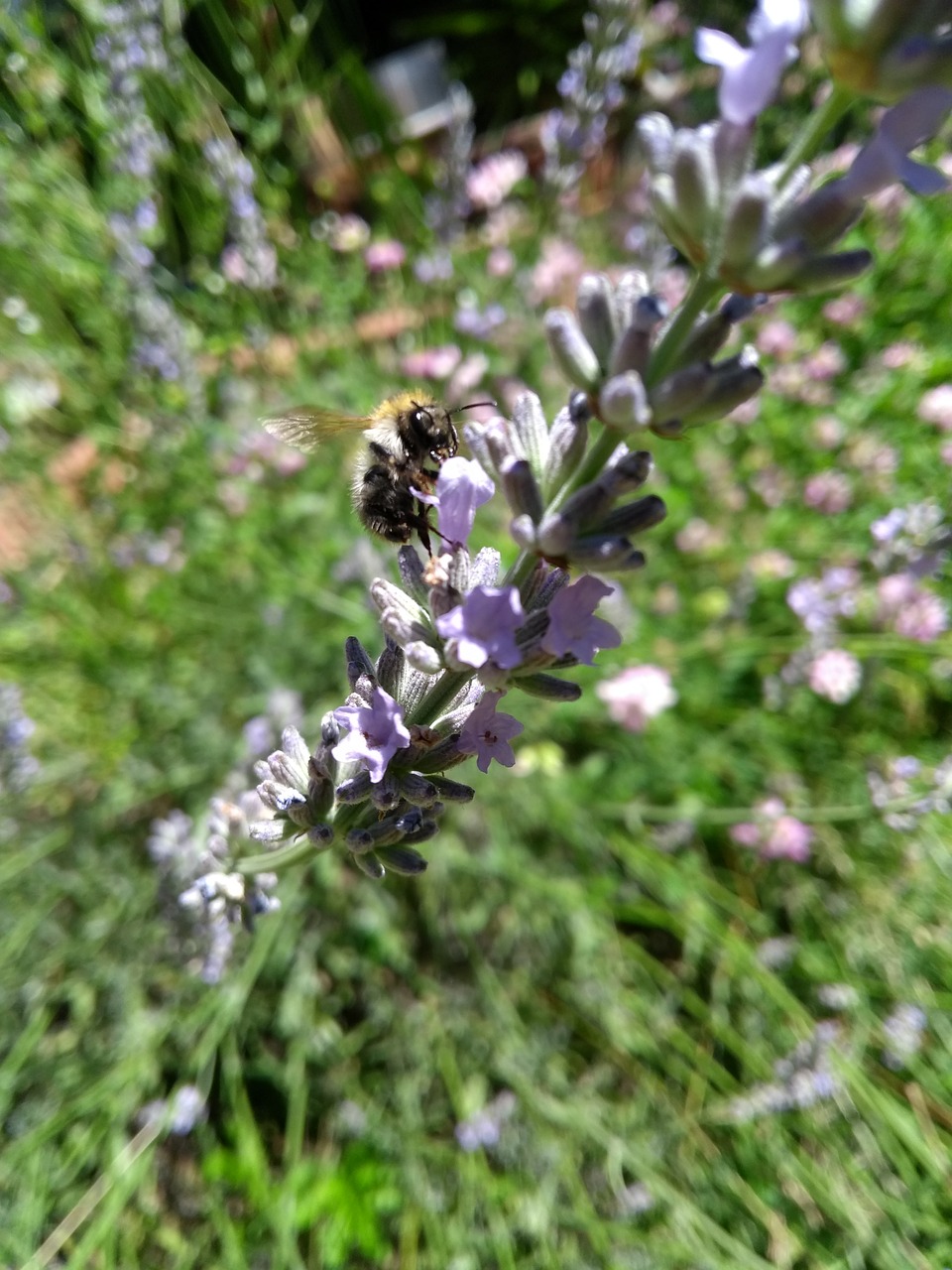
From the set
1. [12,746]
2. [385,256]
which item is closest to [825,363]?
[385,256]

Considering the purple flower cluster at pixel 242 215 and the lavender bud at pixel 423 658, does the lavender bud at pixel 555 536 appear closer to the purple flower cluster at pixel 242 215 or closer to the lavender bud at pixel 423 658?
the lavender bud at pixel 423 658

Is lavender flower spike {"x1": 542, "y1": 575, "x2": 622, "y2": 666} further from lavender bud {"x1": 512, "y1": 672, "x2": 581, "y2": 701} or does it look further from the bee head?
the bee head

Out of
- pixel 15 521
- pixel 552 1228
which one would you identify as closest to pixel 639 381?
pixel 552 1228

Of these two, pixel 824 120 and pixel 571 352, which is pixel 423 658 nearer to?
pixel 571 352

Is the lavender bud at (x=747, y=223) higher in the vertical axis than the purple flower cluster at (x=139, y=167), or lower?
lower

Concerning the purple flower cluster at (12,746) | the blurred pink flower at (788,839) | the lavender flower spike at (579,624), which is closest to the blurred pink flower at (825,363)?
the blurred pink flower at (788,839)

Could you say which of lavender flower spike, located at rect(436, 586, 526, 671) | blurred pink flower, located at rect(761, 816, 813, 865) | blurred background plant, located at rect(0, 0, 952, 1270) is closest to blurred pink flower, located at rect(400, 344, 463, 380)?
blurred background plant, located at rect(0, 0, 952, 1270)
